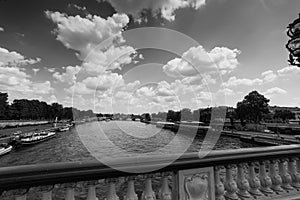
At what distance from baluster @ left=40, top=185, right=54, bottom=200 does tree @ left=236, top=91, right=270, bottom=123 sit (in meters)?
61.8

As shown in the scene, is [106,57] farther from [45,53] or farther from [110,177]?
[45,53]

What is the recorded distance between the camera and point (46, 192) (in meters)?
1.42

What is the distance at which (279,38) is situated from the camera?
7.08 metres

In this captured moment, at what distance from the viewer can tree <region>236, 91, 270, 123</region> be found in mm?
54188

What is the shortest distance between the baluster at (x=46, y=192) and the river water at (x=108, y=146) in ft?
0.98

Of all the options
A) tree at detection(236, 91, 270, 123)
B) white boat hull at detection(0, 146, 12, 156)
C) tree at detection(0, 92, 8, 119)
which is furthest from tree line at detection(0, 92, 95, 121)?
tree at detection(236, 91, 270, 123)

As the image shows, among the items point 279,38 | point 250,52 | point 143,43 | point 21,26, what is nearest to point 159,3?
point 143,43

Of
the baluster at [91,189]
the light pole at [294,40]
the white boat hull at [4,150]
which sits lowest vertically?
the white boat hull at [4,150]

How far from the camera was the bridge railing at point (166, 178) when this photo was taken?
1331 millimetres

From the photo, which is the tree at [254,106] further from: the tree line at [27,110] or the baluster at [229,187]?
the baluster at [229,187]

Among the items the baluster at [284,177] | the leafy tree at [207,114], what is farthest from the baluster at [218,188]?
the leafy tree at [207,114]

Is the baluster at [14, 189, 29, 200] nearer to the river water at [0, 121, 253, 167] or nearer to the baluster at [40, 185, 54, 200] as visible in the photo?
the baluster at [40, 185, 54, 200]

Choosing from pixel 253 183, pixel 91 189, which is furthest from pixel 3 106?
pixel 253 183

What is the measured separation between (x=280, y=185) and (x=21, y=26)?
1363 centimetres
